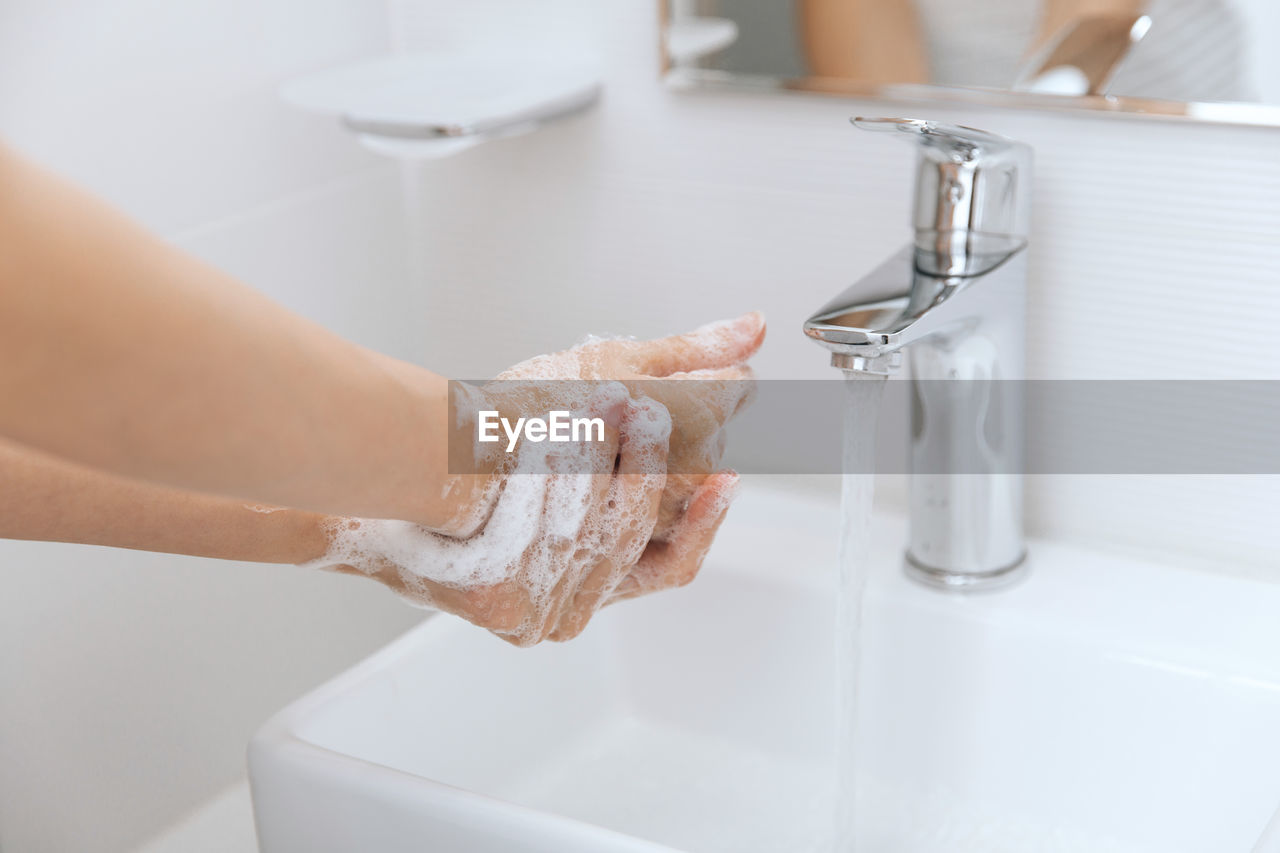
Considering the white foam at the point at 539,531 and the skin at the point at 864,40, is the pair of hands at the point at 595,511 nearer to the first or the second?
the white foam at the point at 539,531

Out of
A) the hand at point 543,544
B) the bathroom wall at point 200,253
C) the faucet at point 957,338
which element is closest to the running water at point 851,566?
the faucet at point 957,338

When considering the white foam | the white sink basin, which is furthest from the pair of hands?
the white sink basin

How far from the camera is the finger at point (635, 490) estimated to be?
0.58 metres

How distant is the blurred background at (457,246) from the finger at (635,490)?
1.00ft

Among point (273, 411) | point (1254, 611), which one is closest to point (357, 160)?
point (273, 411)

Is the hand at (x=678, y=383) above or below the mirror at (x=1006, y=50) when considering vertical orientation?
below

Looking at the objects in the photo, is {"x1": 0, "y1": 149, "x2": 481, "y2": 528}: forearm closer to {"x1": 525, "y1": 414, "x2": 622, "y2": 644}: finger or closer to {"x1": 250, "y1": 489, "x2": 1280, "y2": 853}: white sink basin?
{"x1": 525, "y1": 414, "x2": 622, "y2": 644}: finger

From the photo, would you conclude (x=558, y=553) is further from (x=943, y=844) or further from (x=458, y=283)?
(x=458, y=283)

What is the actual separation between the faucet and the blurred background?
0.20ft

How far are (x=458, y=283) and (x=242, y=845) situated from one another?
1.46 feet

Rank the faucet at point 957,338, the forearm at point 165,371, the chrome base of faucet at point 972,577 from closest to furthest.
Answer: the forearm at point 165,371 → the faucet at point 957,338 → the chrome base of faucet at point 972,577

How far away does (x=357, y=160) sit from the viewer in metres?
0.96

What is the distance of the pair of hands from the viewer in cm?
55

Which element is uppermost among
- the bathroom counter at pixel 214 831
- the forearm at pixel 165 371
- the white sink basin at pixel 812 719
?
the forearm at pixel 165 371
